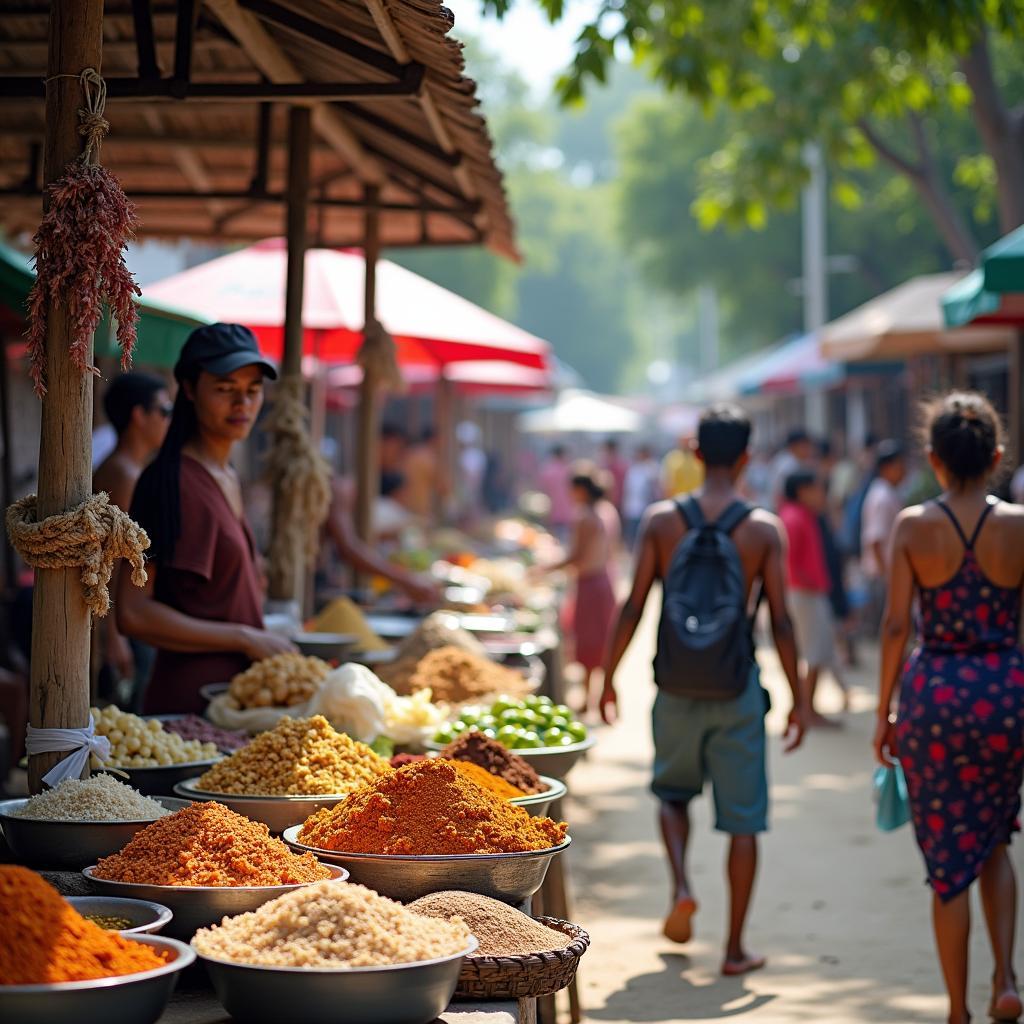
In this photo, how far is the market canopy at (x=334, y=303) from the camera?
9.45 meters

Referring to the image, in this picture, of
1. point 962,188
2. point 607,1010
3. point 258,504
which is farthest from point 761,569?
point 962,188

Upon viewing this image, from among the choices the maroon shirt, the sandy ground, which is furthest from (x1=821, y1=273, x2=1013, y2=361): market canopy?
the maroon shirt

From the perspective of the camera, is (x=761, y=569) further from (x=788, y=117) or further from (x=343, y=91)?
(x=788, y=117)

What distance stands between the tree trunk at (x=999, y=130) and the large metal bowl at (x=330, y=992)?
10.3 meters

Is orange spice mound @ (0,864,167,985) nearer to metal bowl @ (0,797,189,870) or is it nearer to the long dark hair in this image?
metal bowl @ (0,797,189,870)

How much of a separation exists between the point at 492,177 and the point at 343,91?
5.92 feet

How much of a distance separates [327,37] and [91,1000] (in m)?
3.12

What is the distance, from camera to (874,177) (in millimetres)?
32656

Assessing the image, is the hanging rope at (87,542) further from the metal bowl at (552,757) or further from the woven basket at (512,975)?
the metal bowl at (552,757)

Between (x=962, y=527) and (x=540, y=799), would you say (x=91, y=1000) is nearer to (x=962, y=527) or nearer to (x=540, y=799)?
(x=540, y=799)

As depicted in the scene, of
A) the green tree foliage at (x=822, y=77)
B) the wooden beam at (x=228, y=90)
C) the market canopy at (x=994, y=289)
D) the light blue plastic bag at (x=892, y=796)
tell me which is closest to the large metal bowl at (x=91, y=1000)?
the wooden beam at (x=228, y=90)

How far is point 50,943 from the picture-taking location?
7.75 feet

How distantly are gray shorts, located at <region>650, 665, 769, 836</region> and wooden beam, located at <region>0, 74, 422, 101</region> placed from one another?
2.55 m

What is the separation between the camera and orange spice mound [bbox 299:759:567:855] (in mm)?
3121
